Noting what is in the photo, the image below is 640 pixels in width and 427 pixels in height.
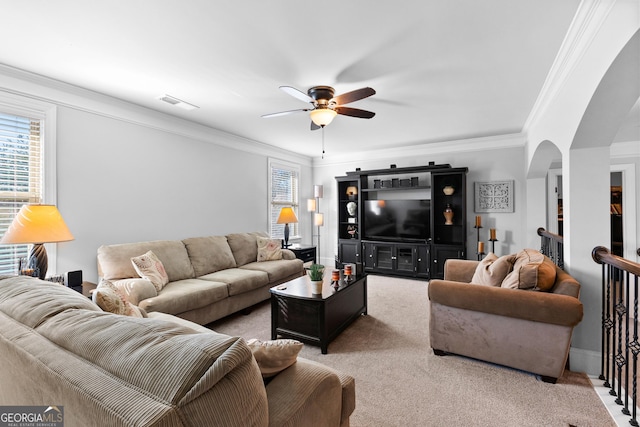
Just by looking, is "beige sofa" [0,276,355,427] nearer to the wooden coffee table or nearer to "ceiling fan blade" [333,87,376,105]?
the wooden coffee table

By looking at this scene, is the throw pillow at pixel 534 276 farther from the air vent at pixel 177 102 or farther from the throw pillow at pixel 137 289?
the air vent at pixel 177 102

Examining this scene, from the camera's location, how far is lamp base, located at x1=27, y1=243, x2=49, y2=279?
2.34 meters

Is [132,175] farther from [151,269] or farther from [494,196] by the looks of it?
[494,196]

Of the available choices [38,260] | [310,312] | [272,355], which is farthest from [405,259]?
[38,260]

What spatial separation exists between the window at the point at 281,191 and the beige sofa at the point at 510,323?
392cm

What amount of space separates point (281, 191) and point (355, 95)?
374 centimetres

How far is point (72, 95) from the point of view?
3.07 meters

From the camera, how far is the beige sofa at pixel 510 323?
6.91 ft

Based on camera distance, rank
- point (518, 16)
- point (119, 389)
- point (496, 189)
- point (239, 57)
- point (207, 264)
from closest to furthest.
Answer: point (119, 389)
point (518, 16)
point (239, 57)
point (207, 264)
point (496, 189)

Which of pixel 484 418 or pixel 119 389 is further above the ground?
pixel 119 389

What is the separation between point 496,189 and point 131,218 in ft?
18.7

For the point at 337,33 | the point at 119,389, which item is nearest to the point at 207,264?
the point at 337,33

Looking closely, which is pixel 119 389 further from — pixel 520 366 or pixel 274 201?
pixel 274 201

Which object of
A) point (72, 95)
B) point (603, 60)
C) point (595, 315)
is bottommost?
point (595, 315)
